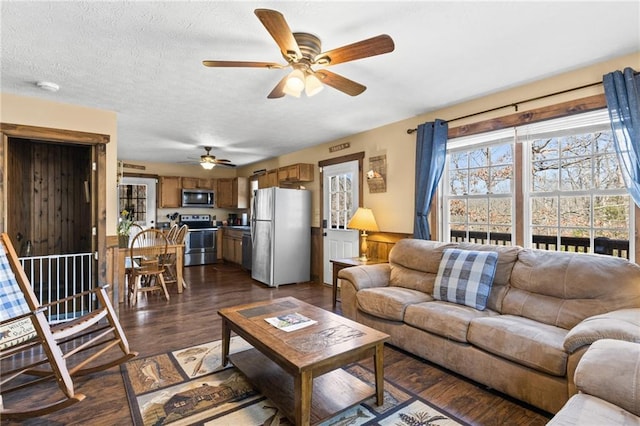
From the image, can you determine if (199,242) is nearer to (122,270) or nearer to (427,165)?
(122,270)

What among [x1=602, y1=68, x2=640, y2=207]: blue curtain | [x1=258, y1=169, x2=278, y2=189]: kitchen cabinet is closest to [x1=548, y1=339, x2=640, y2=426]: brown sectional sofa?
[x1=602, y1=68, x2=640, y2=207]: blue curtain

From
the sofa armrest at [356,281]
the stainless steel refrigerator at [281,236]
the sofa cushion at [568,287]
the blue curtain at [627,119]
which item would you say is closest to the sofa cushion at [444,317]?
the sofa cushion at [568,287]

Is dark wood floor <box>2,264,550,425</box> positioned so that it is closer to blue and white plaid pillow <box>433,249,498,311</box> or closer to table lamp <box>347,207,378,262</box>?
blue and white plaid pillow <box>433,249,498,311</box>

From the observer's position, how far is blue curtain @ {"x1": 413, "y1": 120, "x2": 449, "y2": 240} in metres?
3.51

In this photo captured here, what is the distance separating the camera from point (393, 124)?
4.13m

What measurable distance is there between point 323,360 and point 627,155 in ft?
8.68

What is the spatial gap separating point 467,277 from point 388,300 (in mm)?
704

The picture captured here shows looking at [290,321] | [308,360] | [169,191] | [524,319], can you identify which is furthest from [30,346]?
[169,191]

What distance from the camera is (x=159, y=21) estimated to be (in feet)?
6.38

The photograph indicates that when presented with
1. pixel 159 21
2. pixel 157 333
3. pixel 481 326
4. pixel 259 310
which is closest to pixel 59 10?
pixel 159 21

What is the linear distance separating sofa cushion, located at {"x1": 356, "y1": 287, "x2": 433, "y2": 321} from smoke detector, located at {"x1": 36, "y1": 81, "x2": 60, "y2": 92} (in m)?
3.47

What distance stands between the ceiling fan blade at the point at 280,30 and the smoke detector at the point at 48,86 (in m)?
2.44

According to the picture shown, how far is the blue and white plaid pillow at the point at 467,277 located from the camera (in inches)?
102

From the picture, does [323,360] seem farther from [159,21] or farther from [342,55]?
[159,21]
